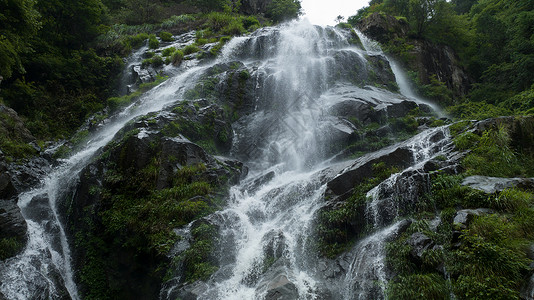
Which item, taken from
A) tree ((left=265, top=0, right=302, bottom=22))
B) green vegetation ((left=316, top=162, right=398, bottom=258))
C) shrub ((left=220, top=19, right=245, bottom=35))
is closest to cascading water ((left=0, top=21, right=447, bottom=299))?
green vegetation ((left=316, top=162, right=398, bottom=258))

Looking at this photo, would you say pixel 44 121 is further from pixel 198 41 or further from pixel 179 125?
pixel 198 41

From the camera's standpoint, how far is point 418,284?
570 centimetres

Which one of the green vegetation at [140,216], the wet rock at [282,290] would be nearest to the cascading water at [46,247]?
the green vegetation at [140,216]

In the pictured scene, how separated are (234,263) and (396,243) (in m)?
4.22

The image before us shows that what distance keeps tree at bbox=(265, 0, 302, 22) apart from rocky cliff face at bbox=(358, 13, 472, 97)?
10.1 meters

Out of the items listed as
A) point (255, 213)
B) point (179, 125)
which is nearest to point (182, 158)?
point (179, 125)

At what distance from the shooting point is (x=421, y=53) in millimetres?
23750

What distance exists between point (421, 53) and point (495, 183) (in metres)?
20.3

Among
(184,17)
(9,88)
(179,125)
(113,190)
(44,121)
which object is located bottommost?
(113,190)

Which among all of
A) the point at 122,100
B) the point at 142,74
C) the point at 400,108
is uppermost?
the point at 142,74

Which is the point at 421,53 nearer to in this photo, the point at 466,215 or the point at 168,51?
the point at 168,51

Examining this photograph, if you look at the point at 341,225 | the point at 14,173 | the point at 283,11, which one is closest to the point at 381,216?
the point at 341,225

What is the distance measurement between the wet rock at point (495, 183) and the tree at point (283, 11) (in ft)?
98.7

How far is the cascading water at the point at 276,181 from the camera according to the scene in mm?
7156
